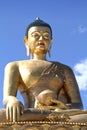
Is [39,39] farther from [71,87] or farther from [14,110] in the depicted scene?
[14,110]

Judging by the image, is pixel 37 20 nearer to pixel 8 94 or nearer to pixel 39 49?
pixel 39 49

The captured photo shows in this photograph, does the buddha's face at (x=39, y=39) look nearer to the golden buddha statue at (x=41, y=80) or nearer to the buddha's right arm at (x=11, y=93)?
the golden buddha statue at (x=41, y=80)

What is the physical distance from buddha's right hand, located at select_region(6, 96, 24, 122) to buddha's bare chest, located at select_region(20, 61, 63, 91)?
2.61 ft

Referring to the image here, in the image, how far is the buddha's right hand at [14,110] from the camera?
Answer: 5293 mm

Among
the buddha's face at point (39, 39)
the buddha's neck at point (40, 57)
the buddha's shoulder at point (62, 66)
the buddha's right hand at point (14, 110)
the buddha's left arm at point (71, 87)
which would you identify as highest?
the buddha's face at point (39, 39)

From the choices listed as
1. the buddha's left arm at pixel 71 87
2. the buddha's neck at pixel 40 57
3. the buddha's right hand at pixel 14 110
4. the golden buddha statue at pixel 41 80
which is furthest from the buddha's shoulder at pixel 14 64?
the buddha's right hand at pixel 14 110

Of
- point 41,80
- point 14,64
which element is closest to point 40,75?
point 41,80

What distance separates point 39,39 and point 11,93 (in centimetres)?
97

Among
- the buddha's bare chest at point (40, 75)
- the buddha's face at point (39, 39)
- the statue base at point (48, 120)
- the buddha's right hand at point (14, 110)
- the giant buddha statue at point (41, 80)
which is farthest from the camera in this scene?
the buddha's face at point (39, 39)

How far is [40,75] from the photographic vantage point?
6262mm

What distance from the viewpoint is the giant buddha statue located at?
6.03 metres

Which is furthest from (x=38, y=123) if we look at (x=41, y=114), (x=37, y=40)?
(x=37, y=40)

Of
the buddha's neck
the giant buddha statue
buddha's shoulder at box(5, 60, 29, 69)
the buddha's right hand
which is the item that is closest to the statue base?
the buddha's right hand

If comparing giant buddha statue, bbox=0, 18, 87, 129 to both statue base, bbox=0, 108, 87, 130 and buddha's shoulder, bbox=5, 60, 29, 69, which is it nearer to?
buddha's shoulder, bbox=5, 60, 29, 69
